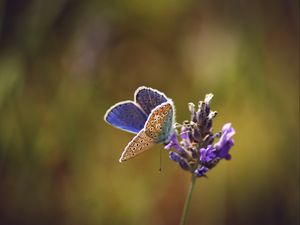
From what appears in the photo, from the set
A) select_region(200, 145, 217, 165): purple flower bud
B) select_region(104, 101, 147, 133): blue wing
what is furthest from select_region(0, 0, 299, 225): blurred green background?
select_region(200, 145, 217, 165): purple flower bud

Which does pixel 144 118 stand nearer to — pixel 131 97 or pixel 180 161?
pixel 180 161

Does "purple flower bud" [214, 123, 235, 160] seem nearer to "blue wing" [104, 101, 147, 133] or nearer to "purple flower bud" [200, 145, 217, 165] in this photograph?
"purple flower bud" [200, 145, 217, 165]

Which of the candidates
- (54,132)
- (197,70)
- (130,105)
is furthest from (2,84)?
(197,70)

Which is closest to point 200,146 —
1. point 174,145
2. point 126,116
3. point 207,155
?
point 207,155

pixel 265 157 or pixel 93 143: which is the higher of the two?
pixel 265 157

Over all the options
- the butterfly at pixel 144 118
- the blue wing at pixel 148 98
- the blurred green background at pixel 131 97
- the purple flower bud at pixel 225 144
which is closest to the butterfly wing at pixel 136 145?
the butterfly at pixel 144 118

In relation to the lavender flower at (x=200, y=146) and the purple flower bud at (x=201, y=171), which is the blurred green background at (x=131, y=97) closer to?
the lavender flower at (x=200, y=146)

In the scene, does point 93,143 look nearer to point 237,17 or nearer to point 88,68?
point 88,68
